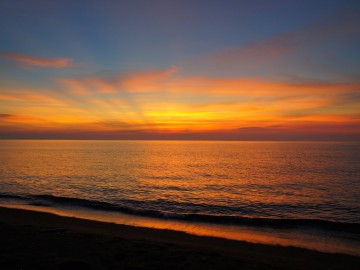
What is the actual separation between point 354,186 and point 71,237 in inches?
1572

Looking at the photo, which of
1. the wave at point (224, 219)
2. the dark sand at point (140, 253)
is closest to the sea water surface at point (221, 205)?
the wave at point (224, 219)

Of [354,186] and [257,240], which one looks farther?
[354,186]

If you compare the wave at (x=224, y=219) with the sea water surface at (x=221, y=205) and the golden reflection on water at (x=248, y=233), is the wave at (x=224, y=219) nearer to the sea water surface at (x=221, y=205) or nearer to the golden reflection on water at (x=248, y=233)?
the sea water surface at (x=221, y=205)

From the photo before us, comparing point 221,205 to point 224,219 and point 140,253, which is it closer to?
point 224,219

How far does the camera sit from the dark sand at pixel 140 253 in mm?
→ 10531

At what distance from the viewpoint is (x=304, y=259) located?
13.0 m

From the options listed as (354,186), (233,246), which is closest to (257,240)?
(233,246)

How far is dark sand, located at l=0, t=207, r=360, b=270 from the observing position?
10.5m

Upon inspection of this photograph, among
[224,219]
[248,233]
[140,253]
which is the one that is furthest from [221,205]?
[140,253]

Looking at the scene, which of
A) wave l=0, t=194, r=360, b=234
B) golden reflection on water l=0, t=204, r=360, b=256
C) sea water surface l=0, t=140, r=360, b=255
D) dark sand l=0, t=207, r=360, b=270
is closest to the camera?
dark sand l=0, t=207, r=360, b=270

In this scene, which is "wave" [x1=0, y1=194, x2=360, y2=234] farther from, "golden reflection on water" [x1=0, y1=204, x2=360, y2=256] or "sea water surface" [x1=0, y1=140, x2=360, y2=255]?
"golden reflection on water" [x1=0, y1=204, x2=360, y2=256]

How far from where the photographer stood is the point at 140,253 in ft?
39.4

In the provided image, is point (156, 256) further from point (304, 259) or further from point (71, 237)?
point (304, 259)

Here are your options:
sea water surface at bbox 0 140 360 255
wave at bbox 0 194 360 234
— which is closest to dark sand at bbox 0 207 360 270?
sea water surface at bbox 0 140 360 255
